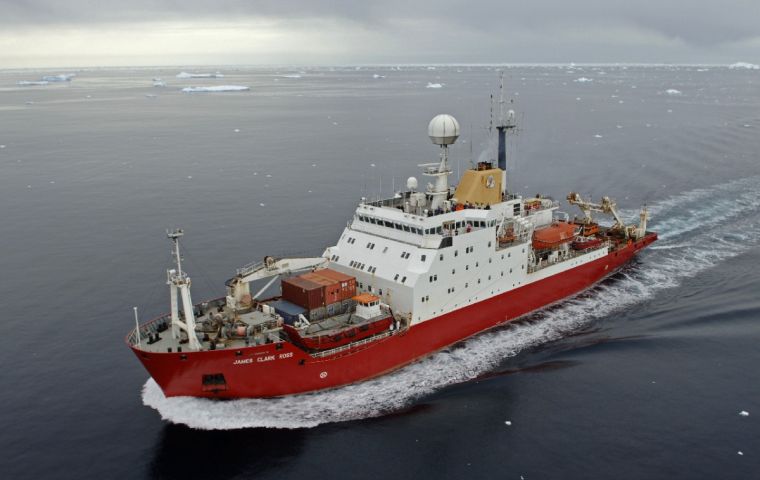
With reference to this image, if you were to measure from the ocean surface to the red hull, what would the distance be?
659mm

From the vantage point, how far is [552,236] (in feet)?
121

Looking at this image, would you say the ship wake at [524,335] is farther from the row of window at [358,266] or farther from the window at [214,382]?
the row of window at [358,266]

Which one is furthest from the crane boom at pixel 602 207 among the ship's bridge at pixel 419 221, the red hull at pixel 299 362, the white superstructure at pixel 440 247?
the red hull at pixel 299 362

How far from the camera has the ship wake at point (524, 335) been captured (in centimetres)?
2480

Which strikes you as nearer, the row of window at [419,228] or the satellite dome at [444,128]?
the row of window at [419,228]

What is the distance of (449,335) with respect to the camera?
3098cm

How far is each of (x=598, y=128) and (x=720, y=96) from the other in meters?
77.9

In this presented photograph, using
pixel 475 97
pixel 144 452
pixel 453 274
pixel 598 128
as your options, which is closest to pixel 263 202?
pixel 453 274

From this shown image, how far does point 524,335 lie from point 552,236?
300 inches

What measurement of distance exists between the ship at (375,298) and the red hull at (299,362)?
6 cm

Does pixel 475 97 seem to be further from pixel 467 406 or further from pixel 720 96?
pixel 467 406

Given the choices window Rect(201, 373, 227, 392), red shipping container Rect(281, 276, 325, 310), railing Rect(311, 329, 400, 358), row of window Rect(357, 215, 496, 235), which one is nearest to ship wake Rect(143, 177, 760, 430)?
window Rect(201, 373, 227, 392)

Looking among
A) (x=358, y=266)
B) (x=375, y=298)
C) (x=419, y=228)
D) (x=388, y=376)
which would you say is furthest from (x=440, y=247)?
(x=388, y=376)

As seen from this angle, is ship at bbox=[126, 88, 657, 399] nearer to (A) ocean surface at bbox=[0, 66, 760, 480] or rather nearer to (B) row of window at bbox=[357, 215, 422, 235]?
(B) row of window at bbox=[357, 215, 422, 235]
